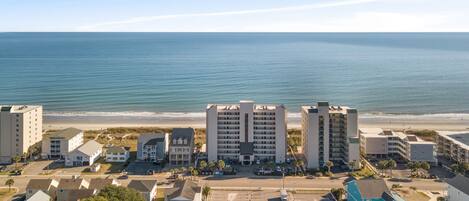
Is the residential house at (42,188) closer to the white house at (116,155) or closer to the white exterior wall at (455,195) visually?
the white house at (116,155)

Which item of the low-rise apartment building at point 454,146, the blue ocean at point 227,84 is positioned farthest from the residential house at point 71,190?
the blue ocean at point 227,84

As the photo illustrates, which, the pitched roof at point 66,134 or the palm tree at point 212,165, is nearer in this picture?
the palm tree at point 212,165

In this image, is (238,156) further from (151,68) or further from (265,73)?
(151,68)

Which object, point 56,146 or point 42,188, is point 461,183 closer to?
point 42,188

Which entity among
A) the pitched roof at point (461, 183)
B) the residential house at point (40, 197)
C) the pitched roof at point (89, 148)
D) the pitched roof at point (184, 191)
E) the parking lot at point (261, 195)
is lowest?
the parking lot at point (261, 195)

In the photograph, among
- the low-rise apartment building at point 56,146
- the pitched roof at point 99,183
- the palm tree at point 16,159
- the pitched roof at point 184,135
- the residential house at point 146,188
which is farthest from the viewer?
the low-rise apartment building at point 56,146

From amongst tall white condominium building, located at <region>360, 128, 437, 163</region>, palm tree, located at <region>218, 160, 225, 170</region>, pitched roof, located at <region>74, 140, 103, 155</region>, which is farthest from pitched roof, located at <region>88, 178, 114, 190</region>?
tall white condominium building, located at <region>360, 128, 437, 163</region>
